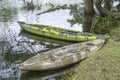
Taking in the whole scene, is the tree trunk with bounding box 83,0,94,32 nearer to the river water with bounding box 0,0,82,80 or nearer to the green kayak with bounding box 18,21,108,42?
the river water with bounding box 0,0,82,80

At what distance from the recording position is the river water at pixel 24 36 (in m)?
13.2

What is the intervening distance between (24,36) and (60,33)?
2980 millimetres

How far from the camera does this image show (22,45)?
18.0 meters

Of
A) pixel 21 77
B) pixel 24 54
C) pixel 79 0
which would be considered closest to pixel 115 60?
pixel 21 77

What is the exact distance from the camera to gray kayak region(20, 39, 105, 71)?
12773 millimetres

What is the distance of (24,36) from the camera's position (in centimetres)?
2053

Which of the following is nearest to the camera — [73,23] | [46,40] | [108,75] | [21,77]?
[108,75]

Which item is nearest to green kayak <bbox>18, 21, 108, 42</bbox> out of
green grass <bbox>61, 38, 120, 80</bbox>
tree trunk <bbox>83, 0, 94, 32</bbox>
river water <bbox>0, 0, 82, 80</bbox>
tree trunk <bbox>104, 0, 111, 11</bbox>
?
river water <bbox>0, 0, 82, 80</bbox>

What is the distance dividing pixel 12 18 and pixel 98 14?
8346 millimetres

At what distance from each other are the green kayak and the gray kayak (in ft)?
7.17

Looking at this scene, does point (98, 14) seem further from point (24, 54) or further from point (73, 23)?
point (24, 54)

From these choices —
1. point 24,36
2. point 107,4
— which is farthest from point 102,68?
point 107,4

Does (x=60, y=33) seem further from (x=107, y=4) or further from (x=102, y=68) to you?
(x=107, y=4)

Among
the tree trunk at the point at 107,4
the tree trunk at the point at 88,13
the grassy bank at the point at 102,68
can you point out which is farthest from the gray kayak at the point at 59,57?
the tree trunk at the point at 107,4
